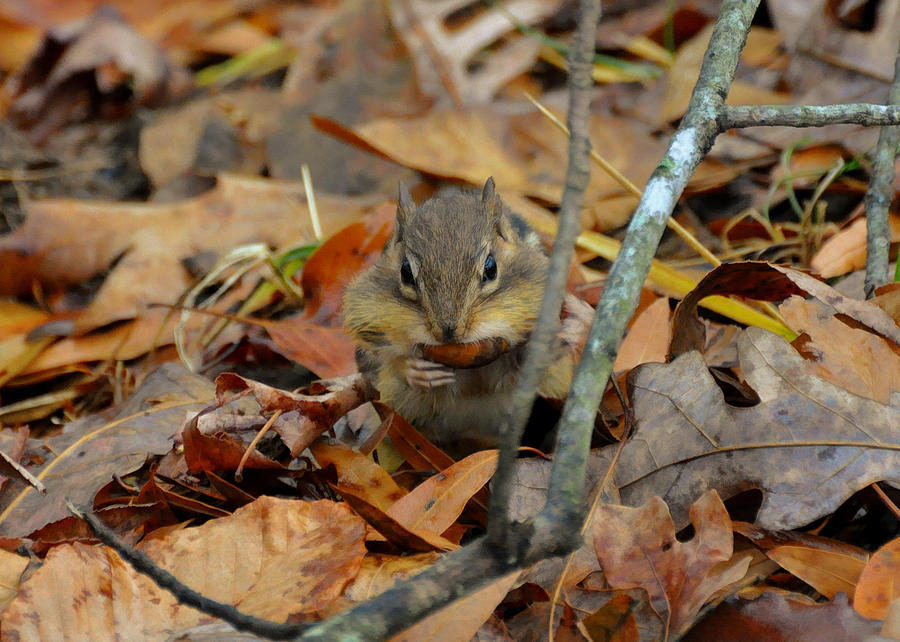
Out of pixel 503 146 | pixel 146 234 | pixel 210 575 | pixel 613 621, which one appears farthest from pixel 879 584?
pixel 146 234

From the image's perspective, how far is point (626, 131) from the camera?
5.33 meters

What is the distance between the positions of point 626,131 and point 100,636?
391cm

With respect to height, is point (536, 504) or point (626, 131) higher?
point (626, 131)

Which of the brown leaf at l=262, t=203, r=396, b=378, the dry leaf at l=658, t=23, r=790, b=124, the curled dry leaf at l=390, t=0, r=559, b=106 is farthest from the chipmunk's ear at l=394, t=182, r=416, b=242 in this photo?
the curled dry leaf at l=390, t=0, r=559, b=106

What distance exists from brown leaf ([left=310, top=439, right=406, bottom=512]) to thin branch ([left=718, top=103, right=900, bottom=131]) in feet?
4.45

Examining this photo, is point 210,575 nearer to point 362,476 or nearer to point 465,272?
point 362,476

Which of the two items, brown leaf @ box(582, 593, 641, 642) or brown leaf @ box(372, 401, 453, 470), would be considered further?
brown leaf @ box(372, 401, 453, 470)

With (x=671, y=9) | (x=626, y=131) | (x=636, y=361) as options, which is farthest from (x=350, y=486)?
(x=671, y=9)

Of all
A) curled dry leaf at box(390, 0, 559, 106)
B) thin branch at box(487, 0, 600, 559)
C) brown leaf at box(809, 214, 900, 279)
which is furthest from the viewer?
curled dry leaf at box(390, 0, 559, 106)

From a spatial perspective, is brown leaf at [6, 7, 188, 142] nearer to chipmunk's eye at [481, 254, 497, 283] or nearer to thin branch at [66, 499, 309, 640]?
chipmunk's eye at [481, 254, 497, 283]

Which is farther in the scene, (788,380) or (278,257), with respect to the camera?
(278,257)

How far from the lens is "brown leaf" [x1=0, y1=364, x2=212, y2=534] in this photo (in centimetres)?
304

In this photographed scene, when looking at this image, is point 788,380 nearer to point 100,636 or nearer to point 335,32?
point 100,636

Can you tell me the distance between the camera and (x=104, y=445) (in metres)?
3.30
